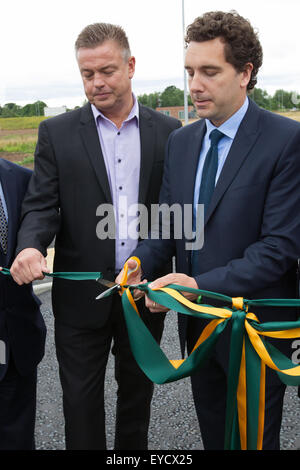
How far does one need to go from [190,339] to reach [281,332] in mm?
595

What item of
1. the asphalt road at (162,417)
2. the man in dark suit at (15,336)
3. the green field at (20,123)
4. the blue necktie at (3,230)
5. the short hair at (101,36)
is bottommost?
the asphalt road at (162,417)

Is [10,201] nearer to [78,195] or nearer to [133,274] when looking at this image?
[78,195]

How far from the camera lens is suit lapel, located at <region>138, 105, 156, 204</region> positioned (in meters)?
2.92

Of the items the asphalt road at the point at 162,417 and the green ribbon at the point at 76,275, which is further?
the asphalt road at the point at 162,417

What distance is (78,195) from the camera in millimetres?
2887

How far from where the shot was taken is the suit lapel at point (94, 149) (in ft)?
9.32

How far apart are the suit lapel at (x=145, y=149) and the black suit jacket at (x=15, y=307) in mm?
637

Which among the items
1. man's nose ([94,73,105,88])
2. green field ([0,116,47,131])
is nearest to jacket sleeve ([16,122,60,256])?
man's nose ([94,73,105,88])

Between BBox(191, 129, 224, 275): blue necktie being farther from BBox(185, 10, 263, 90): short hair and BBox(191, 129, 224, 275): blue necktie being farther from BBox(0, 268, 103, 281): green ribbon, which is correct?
BBox(0, 268, 103, 281): green ribbon

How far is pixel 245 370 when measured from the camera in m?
2.20

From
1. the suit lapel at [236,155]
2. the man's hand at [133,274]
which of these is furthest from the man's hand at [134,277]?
the suit lapel at [236,155]

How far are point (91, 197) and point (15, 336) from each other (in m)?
0.82

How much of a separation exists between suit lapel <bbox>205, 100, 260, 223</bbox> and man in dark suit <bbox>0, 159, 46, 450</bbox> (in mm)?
1027

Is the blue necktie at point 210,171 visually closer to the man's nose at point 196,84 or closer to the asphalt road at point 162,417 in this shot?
the man's nose at point 196,84
